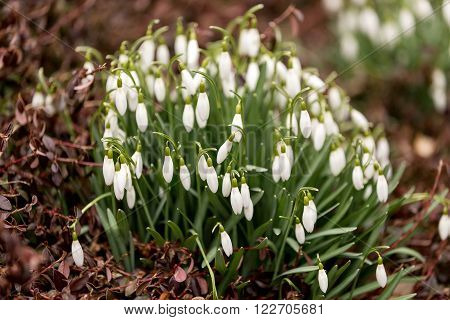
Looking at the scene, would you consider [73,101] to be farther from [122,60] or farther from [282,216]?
[282,216]

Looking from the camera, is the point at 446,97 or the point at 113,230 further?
the point at 446,97

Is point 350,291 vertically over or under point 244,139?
under

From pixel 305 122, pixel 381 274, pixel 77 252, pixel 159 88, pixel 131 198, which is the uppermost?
pixel 159 88

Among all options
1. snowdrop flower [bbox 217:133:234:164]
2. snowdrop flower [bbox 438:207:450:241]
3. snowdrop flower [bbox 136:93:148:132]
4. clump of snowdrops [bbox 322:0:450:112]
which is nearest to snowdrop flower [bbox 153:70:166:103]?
snowdrop flower [bbox 136:93:148:132]

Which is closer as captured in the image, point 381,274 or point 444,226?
point 381,274

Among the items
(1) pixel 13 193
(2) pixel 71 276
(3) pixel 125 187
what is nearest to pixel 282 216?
(3) pixel 125 187

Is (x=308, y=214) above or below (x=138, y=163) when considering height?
below

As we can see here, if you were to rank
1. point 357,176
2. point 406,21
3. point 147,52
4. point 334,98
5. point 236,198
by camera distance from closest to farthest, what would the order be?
point 236,198
point 357,176
point 147,52
point 334,98
point 406,21

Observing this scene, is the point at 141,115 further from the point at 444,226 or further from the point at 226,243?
the point at 444,226

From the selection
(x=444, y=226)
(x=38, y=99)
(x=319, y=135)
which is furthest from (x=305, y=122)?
(x=38, y=99)
